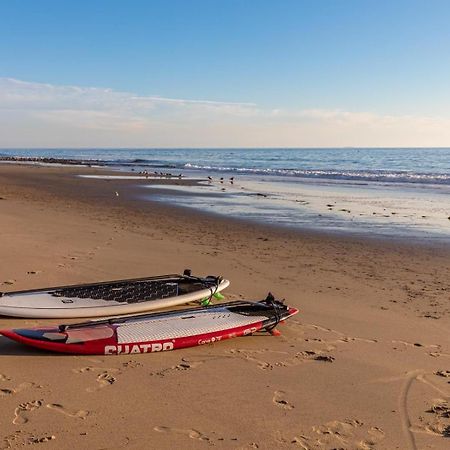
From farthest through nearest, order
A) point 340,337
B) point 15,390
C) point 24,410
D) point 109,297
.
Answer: point 109,297
point 340,337
point 15,390
point 24,410

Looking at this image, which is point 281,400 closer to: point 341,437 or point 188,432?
point 341,437

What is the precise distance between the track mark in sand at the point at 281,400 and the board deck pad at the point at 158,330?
4.14 feet

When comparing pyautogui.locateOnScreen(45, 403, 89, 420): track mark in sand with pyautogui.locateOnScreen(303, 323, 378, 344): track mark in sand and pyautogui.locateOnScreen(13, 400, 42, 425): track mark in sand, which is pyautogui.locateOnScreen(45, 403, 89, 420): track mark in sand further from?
pyautogui.locateOnScreen(303, 323, 378, 344): track mark in sand

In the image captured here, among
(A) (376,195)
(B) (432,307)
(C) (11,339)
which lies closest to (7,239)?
(C) (11,339)


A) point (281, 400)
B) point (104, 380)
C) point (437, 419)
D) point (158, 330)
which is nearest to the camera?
point (437, 419)

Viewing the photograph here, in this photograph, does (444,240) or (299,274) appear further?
(444,240)

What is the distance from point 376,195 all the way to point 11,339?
71.0ft

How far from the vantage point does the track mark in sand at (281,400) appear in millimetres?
4215

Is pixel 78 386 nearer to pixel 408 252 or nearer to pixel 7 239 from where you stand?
pixel 7 239

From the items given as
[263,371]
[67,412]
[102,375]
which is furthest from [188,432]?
[263,371]

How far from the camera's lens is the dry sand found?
3.75 metres

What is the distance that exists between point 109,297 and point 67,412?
112 inches

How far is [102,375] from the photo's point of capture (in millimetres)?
4613

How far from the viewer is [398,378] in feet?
16.0
